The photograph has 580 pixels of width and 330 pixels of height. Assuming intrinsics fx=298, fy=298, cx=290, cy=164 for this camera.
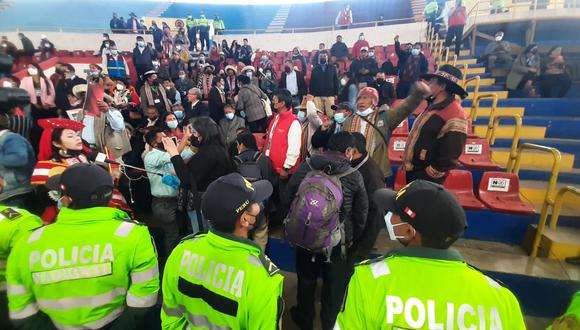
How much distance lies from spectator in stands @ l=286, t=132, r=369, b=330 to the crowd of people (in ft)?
0.03

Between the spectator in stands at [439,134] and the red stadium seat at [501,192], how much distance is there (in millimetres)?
1218

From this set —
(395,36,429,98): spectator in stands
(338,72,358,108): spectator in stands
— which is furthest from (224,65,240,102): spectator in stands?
(395,36,429,98): spectator in stands

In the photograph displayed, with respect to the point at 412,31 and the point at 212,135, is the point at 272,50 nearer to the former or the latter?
the point at 412,31

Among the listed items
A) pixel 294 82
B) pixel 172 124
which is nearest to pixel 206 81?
pixel 294 82

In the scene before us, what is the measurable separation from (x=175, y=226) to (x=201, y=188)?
0.71 meters

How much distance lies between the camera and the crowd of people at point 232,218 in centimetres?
113

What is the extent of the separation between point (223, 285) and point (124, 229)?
642mm

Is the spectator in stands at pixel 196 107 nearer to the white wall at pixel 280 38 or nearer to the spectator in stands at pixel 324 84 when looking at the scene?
the spectator in stands at pixel 324 84

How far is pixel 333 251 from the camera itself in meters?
2.35

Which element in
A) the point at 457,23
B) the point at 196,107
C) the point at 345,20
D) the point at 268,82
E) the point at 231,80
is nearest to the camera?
the point at 196,107

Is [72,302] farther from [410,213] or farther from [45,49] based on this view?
[45,49]

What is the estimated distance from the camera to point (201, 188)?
2.78m

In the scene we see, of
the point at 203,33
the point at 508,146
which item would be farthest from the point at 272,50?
the point at 508,146

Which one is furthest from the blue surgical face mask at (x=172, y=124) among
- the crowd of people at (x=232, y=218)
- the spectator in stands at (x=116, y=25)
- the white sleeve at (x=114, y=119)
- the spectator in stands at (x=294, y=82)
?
the spectator in stands at (x=116, y=25)
